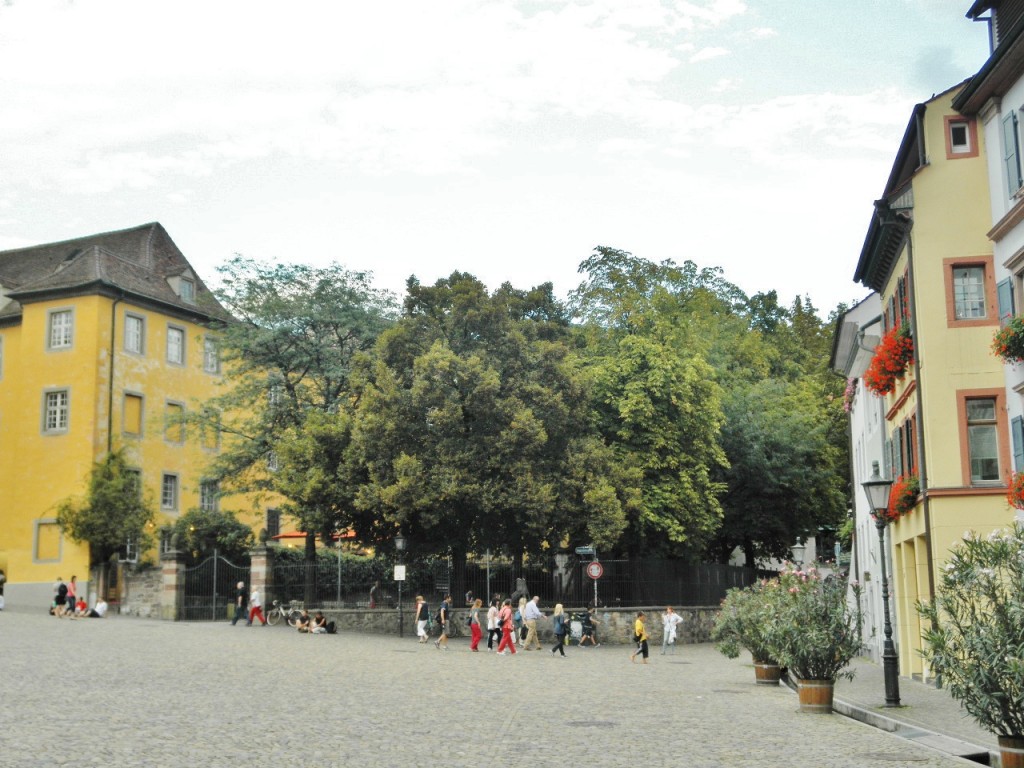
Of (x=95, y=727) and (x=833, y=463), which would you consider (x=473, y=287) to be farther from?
(x=95, y=727)

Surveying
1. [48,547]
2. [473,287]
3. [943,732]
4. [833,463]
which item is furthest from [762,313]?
[943,732]

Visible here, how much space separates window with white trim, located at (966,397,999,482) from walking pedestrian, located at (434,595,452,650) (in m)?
17.1

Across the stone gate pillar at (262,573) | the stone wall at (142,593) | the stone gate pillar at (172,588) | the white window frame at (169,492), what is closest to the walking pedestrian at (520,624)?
the stone gate pillar at (262,573)

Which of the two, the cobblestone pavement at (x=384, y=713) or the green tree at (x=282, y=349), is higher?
the green tree at (x=282, y=349)

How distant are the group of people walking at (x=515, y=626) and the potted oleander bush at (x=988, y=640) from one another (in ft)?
74.0

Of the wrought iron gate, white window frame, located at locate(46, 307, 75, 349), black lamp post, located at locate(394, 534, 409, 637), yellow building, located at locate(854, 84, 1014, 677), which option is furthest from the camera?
white window frame, located at locate(46, 307, 75, 349)

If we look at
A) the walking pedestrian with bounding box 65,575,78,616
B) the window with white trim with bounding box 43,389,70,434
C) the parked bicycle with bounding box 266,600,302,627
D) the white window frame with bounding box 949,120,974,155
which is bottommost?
the parked bicycle with bounding box 266,600,302,627

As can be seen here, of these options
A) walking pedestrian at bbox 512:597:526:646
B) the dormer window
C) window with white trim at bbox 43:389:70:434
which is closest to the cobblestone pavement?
walking pedestrian at bbox 512:597:526:646

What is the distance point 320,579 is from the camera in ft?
154

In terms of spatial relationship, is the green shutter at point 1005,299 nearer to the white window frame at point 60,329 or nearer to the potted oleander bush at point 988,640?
the potted oleander bush at point 988,640

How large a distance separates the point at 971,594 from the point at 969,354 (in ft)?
47.8

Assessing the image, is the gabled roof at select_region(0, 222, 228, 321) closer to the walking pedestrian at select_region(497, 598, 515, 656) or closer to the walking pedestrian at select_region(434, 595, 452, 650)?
the walking pedestrian at select_region(434, 595, 452, 650)

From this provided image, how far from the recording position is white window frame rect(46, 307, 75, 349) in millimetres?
55438

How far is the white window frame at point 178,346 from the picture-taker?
2318 inches
